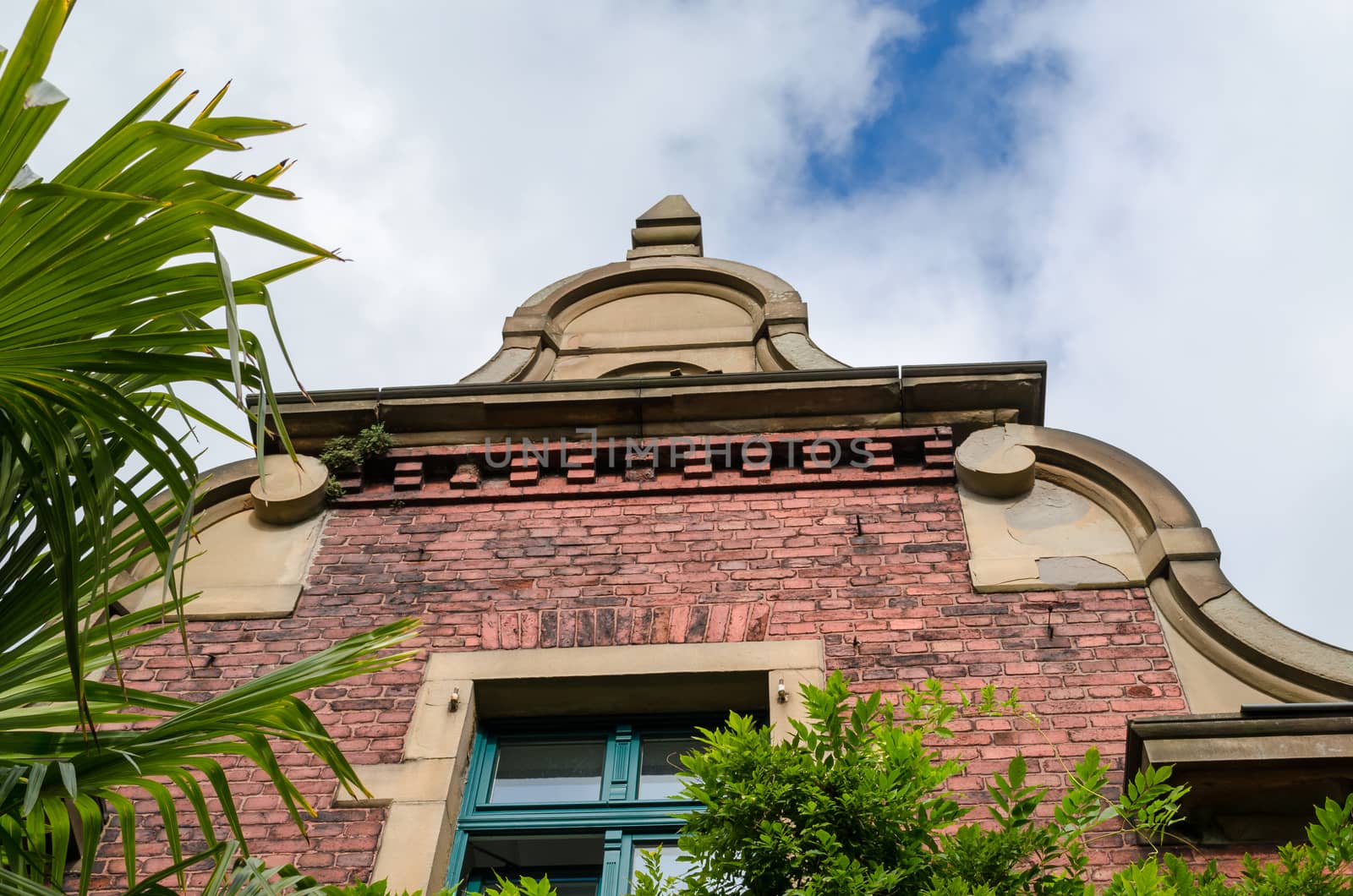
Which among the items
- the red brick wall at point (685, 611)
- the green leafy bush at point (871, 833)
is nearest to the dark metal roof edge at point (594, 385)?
the red brick wall at point (685, 611)

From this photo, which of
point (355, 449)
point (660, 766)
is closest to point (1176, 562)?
point (660, 766)

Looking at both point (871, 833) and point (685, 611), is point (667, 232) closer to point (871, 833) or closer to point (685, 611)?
point (685, 611)

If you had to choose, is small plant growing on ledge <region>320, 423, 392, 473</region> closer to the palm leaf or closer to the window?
the window

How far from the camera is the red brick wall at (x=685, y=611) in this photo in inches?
232

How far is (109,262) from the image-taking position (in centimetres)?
355

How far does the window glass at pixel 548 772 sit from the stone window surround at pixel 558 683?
163 millimetres

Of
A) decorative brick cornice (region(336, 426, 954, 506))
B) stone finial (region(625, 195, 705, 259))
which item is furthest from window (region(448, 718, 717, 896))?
stone finial (region(625, 195, 705, 259))

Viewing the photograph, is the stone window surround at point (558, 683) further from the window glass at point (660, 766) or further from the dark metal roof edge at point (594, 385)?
the dark metal roof edge at point (594, 385)

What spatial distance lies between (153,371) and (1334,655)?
16.0ft

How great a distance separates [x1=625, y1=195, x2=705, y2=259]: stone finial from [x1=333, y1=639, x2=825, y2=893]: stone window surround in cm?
456

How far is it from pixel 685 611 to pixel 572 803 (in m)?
1.08

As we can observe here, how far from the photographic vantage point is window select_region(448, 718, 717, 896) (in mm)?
5734

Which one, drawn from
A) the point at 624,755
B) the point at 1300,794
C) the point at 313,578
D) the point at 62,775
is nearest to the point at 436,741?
the point at 624,755

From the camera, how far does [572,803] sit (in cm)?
594
